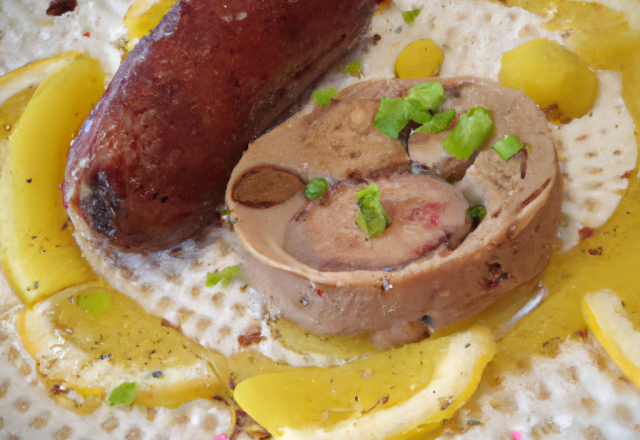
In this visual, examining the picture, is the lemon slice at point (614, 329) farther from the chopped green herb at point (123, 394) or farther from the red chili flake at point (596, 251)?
the chopped green herb at point (123, 394)

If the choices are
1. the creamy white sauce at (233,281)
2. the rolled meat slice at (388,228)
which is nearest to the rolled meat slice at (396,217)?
the rolled meat slice at (388,228)

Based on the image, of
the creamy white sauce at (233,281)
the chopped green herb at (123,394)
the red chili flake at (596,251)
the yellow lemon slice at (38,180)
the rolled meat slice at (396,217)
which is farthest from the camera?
the yellow lemon slice at (38,180)

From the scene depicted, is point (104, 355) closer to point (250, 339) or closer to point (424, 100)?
point (250, 339)

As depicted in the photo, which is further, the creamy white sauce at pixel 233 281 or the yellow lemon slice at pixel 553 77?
the yellow lemon slice at pixel 553 77

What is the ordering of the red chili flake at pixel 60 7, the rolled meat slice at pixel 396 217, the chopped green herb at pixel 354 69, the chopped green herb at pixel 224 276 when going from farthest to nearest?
the red chili flake at pixel 60 7
the chopped green herb at pixel 354 69
the chopped green herb at pixel 224 276
the rolled meat slice at pixel 396 217

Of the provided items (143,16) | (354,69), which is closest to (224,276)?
(354,69)

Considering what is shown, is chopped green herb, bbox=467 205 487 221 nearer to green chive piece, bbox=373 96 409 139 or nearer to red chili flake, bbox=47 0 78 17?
green chive piece, bbox=373 96 409 139

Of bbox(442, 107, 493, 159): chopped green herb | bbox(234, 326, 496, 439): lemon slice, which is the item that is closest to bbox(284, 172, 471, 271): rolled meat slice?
bbox(442, 107, 493, 159): chopped green herb

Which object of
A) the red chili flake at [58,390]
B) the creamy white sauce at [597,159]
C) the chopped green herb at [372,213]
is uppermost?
the chopped green herb at [372,213]

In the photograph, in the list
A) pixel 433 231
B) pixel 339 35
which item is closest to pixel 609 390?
pixel 433 231
